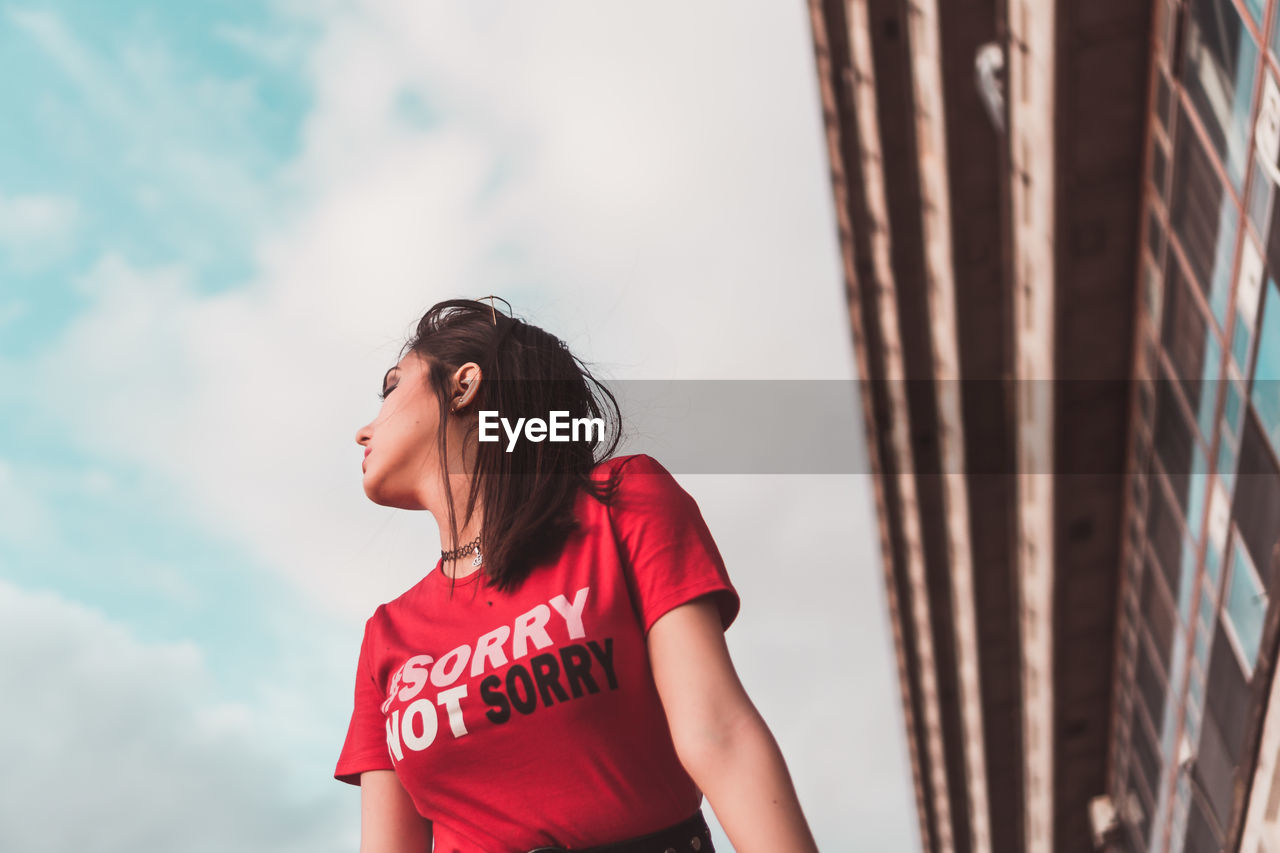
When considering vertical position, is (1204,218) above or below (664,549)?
above

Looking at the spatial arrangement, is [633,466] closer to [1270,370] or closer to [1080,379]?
[1270,370]

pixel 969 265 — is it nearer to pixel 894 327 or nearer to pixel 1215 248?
pixel 894 327

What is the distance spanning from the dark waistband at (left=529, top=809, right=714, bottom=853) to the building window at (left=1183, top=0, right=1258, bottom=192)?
484 inches

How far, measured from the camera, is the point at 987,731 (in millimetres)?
27875

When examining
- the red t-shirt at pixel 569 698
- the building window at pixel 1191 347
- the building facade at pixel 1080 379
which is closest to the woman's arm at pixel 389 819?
the red t-shirt at pixel 569 698

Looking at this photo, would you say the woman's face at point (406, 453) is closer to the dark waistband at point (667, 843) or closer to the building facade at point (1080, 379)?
the dark waistband at point (667, 843)

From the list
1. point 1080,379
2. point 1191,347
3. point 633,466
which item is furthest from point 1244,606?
point 633,466

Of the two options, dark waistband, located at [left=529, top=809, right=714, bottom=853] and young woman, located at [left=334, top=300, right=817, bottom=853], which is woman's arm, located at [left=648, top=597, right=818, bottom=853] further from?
dark waistband, located at [left=529, top=809, right=714, bottom=853]

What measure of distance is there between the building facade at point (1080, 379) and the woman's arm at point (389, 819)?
10844mm

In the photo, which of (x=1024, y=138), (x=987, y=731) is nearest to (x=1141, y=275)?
(x=1024, y=138)

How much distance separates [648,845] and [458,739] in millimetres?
489

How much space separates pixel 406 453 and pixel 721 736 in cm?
122

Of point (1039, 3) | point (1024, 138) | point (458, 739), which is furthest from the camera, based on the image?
point (1024, 138)

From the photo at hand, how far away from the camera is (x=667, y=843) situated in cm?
243
